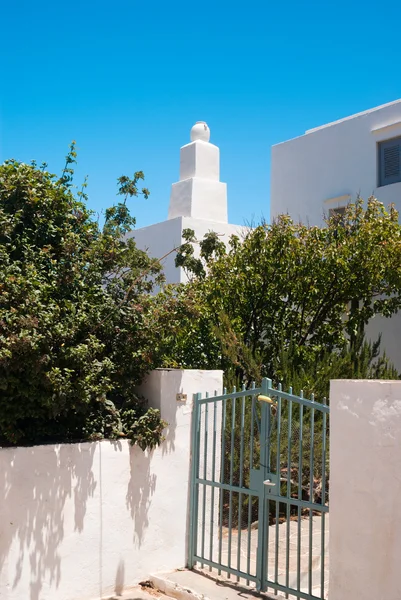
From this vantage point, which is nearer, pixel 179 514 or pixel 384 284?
pixel 179 514

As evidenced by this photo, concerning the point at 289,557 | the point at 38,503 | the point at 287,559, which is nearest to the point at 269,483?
the point at 287,559

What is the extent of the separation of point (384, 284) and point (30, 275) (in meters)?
7.41

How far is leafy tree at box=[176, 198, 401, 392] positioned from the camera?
1048 cm

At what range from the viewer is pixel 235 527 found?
8.44 meters

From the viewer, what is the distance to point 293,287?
10695mm

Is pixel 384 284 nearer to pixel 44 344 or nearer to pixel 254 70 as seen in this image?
Answer: pixel 254 70

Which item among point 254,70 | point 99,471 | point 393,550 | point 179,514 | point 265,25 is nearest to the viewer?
point 393,550

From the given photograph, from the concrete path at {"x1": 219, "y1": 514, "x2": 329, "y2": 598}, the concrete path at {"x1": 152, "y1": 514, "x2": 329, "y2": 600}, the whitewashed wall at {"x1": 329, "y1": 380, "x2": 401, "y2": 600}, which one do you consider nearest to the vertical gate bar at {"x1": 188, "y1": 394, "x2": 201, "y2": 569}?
the concrete path at {"x1": 152, "y1": 514, "x2": 329, "y2": 600}

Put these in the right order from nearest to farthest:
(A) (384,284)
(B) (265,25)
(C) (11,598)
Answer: (C) (11,598)
(B) (265,25)
(A) (384,284)

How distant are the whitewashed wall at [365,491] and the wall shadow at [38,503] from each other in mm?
2497

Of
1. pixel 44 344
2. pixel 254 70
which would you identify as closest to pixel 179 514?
pixel 44 344

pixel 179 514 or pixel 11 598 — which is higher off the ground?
pixel 179 514

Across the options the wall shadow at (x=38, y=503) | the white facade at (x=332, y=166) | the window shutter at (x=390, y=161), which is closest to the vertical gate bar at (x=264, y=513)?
the wall shadow at (x=38, y=503)

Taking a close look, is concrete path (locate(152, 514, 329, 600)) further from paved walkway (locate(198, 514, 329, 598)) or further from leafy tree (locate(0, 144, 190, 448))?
leafy tree (locate(0, 144, 190, 448))
